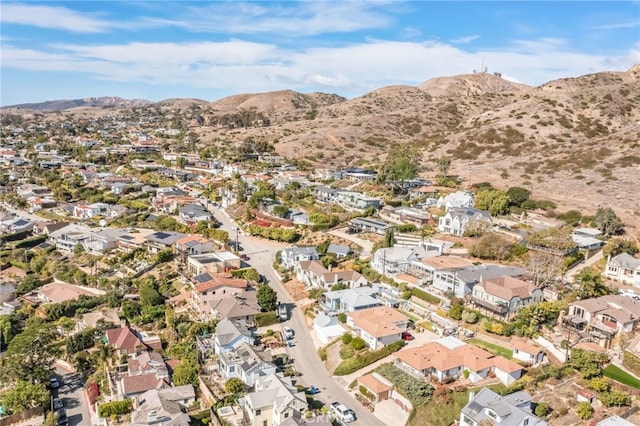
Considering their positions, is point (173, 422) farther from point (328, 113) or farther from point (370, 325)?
point (328, 113)

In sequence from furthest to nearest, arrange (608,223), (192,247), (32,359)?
(192,247)
(608,223)
(32,359)

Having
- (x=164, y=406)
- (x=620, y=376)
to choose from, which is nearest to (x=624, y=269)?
(x=620, y=376)

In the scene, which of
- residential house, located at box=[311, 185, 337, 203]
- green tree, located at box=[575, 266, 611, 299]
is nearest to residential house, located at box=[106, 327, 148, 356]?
green tree, located at box=[575, 266, 611, 299]

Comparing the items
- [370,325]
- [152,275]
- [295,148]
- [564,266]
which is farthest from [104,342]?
[295,148]

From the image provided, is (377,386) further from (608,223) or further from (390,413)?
(608,223)

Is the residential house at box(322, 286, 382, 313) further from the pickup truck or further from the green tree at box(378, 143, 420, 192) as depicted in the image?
the green tree at box(378, 143, 420, 192)
